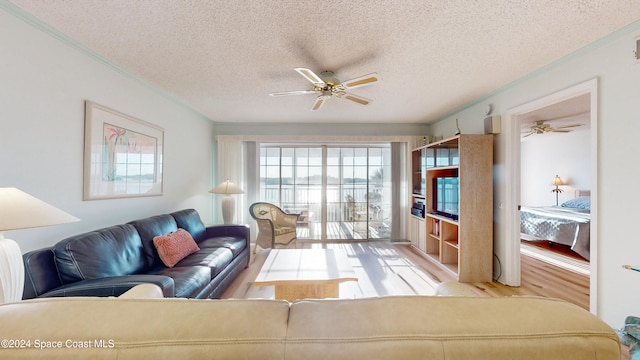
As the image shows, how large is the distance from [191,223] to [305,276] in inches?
73.2

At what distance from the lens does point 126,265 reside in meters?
2.01

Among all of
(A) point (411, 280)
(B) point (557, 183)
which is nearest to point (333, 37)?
(A) point (411, 280)

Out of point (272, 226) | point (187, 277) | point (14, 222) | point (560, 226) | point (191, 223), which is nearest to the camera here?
point (14, 222)

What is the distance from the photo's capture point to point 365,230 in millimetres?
4953

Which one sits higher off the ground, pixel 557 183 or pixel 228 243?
pixel 557 183

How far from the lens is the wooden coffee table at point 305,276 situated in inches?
80.9

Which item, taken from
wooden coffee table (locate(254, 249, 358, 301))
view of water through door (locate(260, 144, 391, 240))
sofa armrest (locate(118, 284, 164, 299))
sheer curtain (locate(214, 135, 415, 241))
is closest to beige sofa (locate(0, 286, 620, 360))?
sofa armrest (locate(118, 284, 164, 299))

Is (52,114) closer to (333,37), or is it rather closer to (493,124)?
(333,37)

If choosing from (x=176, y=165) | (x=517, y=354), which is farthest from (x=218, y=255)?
(x=517, y=354)

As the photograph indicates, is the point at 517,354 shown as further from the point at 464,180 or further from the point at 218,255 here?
the point at 464,180

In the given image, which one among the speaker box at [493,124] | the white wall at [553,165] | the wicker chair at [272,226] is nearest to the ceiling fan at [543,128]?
the white wall at [553,165]

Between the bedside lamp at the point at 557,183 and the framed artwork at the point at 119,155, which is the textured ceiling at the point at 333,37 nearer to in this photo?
the framed artwork at the point at 119,155

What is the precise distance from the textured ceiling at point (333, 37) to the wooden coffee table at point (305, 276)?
1.98 meters

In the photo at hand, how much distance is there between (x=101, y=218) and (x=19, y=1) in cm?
168
